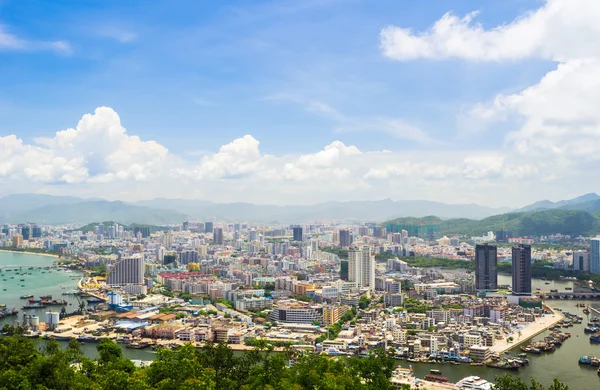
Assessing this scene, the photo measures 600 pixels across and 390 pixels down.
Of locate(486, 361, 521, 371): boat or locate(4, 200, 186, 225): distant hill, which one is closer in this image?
locate(486, 361, 521, 371): boat

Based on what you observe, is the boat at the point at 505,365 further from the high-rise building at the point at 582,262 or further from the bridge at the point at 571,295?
the high-rise building at the point at 582,262

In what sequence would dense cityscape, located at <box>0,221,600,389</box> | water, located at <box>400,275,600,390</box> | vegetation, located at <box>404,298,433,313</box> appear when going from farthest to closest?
vegetation, located at <box>404,298,433,313</box> → dense cityscape, located at <box>0,221,600,389</box> → water, located at <box>400,275,600,390</box>

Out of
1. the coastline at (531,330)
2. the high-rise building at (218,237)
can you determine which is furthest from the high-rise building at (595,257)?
the high-rise building at (218,237)

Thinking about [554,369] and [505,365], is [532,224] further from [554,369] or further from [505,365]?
[505,365]

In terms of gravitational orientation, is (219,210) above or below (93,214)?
above

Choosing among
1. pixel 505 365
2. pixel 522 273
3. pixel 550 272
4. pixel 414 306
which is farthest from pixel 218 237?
pixel 505 365

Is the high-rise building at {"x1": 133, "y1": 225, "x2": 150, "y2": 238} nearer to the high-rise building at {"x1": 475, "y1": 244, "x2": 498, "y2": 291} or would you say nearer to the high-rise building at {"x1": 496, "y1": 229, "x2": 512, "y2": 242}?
the high-rise building at {"x1": 496, "y1": 229, "x2": 512, "y2": 242}

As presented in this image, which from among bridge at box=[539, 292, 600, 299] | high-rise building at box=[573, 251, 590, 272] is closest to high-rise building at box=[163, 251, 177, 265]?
bridge at box=[539, 292, 600, 299]
